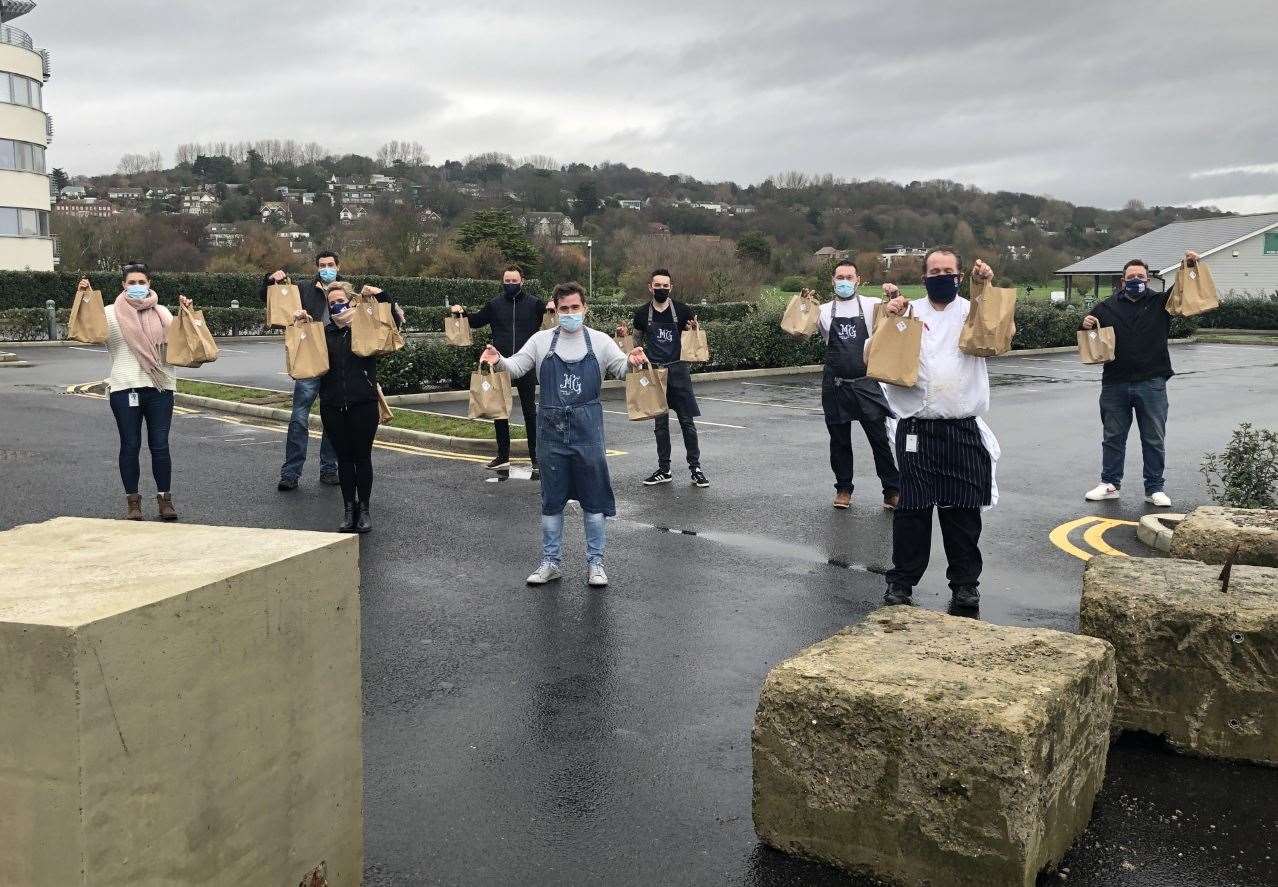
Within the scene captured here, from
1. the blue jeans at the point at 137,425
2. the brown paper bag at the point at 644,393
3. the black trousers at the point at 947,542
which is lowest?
the black trousers at the point at 947,542

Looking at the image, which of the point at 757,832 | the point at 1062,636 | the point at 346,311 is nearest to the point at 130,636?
the point at 757,832

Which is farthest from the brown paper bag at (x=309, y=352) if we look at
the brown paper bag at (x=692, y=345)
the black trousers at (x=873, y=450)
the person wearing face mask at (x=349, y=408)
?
the black trousers at (x=873, y=450)

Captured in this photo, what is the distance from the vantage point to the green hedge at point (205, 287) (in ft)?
128

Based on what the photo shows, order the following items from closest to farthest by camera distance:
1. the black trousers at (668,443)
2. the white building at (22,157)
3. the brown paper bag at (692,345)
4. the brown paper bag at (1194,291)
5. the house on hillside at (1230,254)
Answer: the brown paper bag at (1194,291), the brown paper bag at (692,345), the black trousers at (668,443), the white building at (22,157), the house on hillside at (1230,254)

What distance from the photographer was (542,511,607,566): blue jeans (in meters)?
7.16

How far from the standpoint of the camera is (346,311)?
8.57 m

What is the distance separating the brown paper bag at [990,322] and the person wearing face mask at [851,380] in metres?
3.42

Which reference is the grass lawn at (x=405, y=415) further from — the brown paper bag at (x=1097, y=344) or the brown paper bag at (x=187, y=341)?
the brown paper bag at (x=1097, y=344)

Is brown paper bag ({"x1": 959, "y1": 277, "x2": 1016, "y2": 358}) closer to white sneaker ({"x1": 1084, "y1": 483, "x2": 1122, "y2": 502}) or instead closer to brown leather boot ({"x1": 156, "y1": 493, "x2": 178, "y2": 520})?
white sneaker ({"x1": 1084, "y1": 483, "x2": 1122, "y2": 502})

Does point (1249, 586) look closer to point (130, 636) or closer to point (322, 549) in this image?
point (322, 549)

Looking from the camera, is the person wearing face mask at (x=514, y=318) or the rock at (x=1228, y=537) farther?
the person wearing face mask at (x=514, y=318)

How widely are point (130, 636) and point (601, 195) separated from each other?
87461mm

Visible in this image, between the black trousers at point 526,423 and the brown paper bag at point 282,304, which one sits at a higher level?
the brown paper bag at point 282,304

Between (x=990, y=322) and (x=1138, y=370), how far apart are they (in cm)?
449
